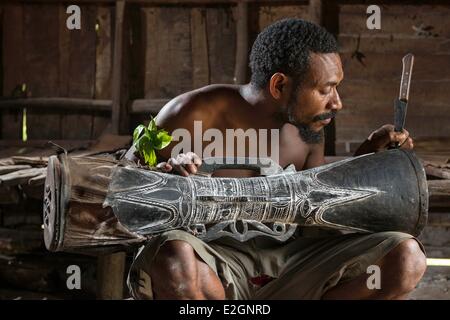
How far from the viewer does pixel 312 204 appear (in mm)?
2713

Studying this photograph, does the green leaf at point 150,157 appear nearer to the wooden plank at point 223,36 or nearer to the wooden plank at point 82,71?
the wooden plank at point 223,36

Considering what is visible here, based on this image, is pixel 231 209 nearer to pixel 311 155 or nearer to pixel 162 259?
pixel 162 259

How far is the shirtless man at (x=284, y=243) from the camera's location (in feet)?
8.42

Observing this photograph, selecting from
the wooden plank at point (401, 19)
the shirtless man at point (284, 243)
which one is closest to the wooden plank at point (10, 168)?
the shirtless man at point (284, 243)

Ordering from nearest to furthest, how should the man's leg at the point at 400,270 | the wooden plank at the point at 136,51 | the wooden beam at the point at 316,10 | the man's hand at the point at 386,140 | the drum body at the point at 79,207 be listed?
the drum body at the point at 79,207, the man's leg at the point at 400,270, the man's hand at the point at 386,140, the wooden beam at the point at 316,10, the wooden plank at the point at 136,51

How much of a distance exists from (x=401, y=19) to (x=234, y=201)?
8.33ft

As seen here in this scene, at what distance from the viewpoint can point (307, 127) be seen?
3145mm

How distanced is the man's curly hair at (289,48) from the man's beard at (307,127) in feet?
0.39

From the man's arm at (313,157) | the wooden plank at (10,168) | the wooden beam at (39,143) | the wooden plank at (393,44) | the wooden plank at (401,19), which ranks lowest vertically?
the wooden plank at (10,168)

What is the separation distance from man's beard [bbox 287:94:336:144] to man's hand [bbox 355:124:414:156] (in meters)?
Result: 0.22

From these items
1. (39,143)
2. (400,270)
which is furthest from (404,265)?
(39,143)

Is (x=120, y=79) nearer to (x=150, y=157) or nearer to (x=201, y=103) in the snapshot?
(x=201, y=103)

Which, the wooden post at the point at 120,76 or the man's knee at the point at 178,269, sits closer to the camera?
the man's knee at the point at 178,269

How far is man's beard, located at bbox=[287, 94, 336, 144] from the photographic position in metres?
3.07
